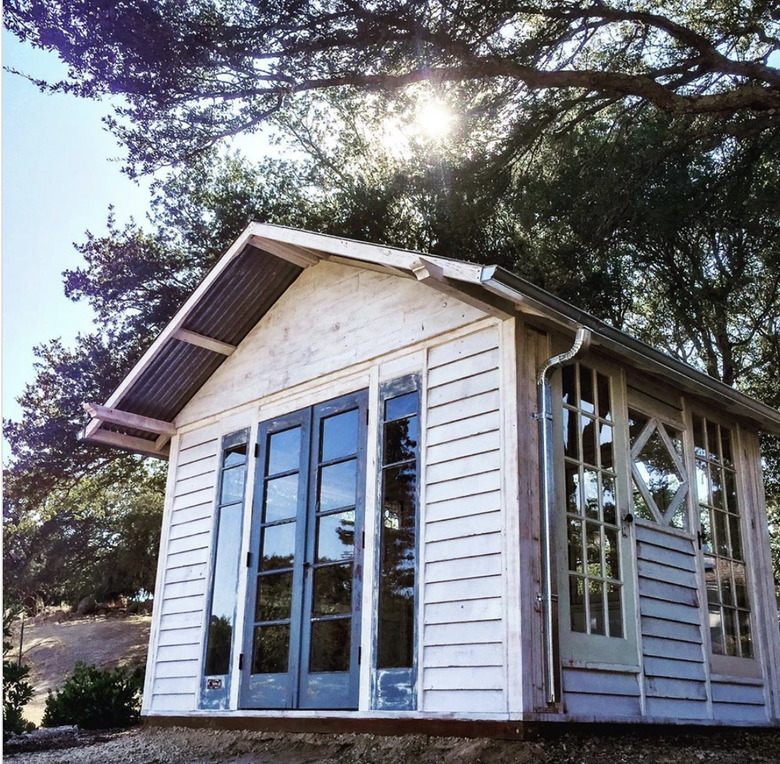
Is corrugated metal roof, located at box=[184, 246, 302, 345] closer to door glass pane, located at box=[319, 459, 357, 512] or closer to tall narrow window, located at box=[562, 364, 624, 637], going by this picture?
door glass pane, located at box=[319, 459, 357, 512]

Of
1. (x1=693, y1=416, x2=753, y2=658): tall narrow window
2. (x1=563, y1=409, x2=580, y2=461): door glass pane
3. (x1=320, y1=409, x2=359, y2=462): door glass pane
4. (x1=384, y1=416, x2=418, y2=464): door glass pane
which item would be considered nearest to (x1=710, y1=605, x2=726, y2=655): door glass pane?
(x1=693, y1=416, x2=753, y2=658): tall narrow window

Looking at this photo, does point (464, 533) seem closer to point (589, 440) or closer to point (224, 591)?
point (589, 440)

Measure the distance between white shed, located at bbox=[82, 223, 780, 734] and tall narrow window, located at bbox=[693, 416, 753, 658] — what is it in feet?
0.08

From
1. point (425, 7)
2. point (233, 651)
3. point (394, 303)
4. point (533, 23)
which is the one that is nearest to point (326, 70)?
point (425, 7)

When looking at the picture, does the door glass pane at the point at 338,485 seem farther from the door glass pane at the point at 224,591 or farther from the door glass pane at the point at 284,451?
the door glass pane at the point at 224,591

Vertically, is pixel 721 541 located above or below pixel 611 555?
above

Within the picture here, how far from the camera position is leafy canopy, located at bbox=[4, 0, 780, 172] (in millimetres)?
8234

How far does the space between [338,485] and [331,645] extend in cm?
117

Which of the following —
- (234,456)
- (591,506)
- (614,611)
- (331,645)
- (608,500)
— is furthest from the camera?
(234,456)

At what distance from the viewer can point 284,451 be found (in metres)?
7.11

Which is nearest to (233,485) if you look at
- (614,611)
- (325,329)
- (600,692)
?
(325,329)

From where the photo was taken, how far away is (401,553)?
5812 mm

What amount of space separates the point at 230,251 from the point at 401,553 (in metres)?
3.05

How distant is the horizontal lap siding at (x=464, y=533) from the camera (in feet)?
16.6
